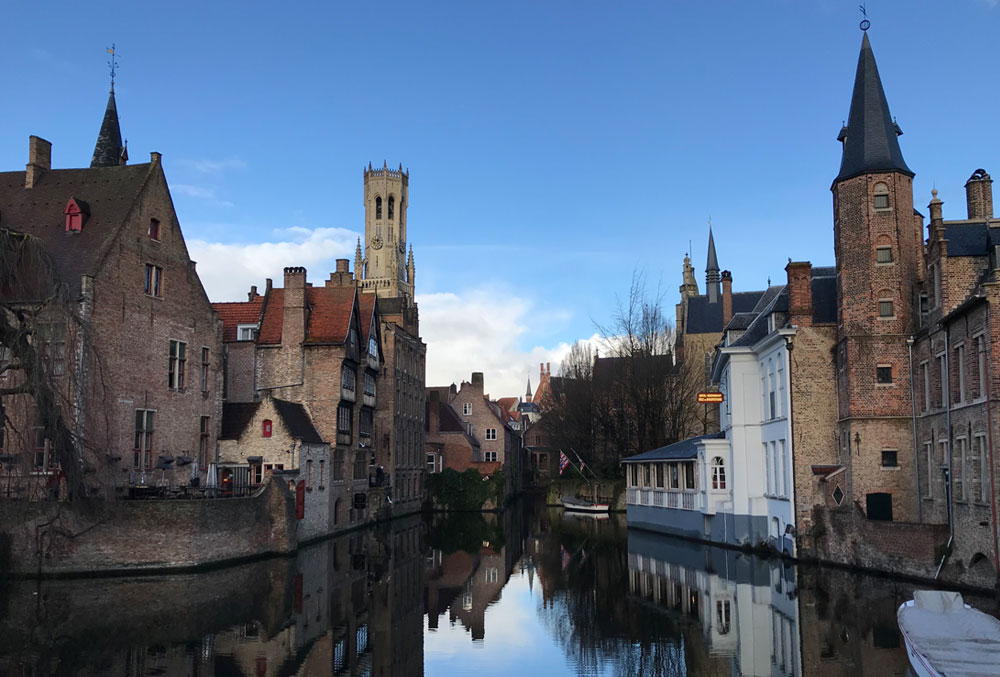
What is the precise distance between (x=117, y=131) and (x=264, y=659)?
120 ft

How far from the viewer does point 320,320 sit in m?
41.5

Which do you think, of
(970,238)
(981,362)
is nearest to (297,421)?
(981,362)

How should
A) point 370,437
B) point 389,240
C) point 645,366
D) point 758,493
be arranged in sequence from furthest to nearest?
point 389,240, point 645,366, point 370,437, point 758,493

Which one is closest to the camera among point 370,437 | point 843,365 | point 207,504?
point 207,504

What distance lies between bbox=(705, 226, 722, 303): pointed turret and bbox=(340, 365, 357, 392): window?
124ft

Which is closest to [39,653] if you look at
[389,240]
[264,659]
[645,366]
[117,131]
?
[264,659]

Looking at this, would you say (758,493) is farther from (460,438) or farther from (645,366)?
(460,438)

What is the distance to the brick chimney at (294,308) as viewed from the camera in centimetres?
4053

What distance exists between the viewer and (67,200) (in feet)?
104

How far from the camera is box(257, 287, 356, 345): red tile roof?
1610 inches

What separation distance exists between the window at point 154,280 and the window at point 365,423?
15094mm

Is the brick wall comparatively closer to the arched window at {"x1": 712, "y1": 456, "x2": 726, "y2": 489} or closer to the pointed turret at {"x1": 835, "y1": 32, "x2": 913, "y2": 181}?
the arched window at {"x1": 712, "y1": 456, "x2": 726, "y2": 489}

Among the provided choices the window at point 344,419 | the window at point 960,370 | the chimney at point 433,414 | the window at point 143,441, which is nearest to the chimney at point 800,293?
the window at point 960,370

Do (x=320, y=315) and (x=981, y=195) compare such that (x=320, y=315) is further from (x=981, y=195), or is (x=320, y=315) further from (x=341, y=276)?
(x=981, y=195)
